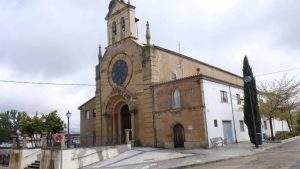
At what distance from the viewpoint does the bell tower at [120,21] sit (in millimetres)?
34812

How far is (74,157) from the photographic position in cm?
2364

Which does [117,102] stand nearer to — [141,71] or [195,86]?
[141,71]

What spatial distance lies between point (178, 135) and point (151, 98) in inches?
167

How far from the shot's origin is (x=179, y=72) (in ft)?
113

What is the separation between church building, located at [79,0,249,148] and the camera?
27.9 m

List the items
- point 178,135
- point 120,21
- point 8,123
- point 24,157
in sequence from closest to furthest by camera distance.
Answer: point 24,157 → point 178,135 → point 120,21 → point 8,123

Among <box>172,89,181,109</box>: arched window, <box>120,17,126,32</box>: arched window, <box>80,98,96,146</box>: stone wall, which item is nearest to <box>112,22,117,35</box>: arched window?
<box>120,17,126,32</box>: arched window

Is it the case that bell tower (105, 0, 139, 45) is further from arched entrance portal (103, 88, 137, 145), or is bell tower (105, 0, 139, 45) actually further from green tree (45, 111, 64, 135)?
green tree (45, 111, 64, 135)

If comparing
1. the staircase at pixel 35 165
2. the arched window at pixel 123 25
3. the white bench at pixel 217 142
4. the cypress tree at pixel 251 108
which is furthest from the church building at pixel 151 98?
the staircase at pixel 35 165

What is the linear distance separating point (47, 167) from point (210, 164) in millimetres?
11867

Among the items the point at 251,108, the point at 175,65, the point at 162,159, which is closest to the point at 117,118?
the point at 175,65

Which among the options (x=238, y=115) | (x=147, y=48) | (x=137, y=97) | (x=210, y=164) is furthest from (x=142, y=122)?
(x=210, y=164)

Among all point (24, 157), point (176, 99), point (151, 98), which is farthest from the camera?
point (151, 98)

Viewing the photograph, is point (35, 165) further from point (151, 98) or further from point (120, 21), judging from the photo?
point (120, 21)
